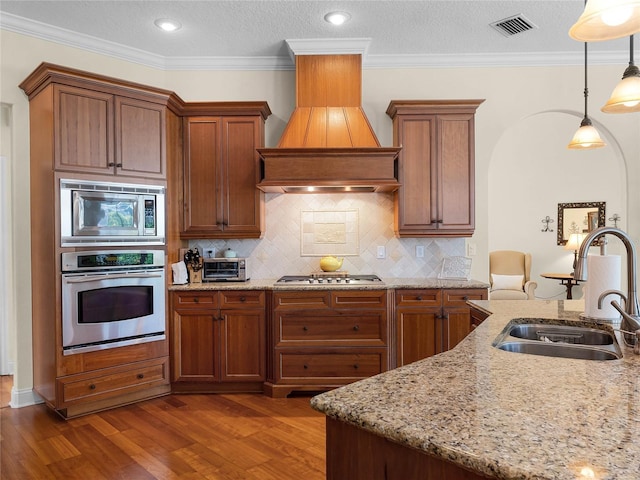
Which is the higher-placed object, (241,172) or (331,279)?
(241,172)

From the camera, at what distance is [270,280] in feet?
12.8

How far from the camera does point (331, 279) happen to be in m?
3.67

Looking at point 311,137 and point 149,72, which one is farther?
point 149,72

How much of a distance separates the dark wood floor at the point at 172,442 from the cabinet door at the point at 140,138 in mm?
1848

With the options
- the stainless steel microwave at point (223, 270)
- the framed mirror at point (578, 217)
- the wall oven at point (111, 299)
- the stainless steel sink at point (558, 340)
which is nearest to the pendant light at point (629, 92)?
the stainless steel sink at point (558, 340)

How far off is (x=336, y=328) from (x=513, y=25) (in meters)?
2.89

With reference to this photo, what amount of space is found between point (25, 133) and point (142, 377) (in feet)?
6.95

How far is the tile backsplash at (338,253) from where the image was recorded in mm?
4039

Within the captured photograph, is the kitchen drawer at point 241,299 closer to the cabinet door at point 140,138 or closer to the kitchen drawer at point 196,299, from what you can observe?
the kitchen drawer at point 196,299

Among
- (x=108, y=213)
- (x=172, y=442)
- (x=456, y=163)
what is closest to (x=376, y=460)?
(x=172, y=442)

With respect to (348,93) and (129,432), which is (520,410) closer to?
(129,432)

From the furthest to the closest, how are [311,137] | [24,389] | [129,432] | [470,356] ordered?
[311,137], [24,389], [129,432], [470,356]

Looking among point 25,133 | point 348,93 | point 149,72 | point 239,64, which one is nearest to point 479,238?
point 348,93

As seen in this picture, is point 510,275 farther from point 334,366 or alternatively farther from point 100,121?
point 100,121
